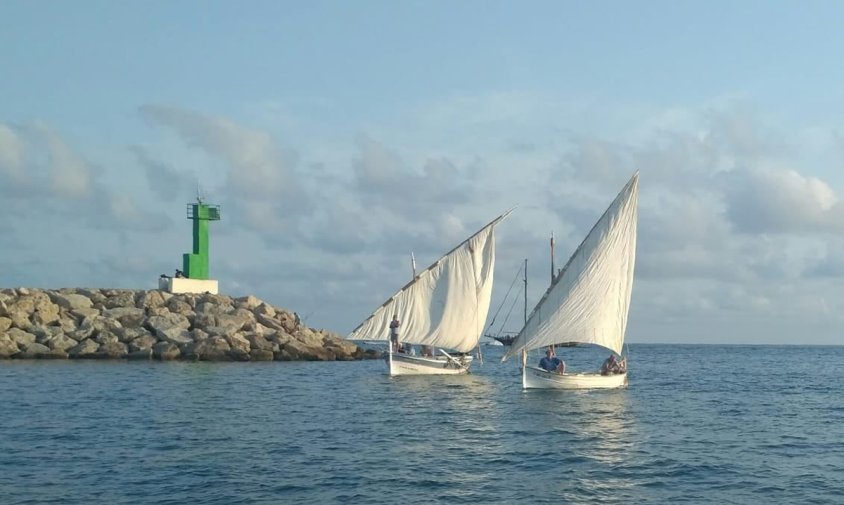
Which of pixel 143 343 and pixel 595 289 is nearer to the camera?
pixel 595 289

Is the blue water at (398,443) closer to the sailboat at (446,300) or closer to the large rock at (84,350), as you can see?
the sailboat at (446,300)

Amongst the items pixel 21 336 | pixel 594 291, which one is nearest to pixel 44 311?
pixel 21 336

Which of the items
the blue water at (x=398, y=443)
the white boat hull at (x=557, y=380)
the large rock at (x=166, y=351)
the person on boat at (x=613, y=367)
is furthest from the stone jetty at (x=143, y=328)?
the person on boat at (x=613, y=367)

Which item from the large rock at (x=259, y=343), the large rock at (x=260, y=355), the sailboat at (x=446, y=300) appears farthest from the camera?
the large rock at (x=259, y=343)

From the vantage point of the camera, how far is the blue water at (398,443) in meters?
21.3

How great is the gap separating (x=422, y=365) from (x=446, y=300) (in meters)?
5.15

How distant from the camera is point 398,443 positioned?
28.2 metres

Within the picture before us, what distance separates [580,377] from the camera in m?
45.7

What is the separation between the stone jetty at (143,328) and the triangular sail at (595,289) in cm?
2886

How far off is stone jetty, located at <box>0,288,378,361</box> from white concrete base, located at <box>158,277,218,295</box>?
224 centimetres

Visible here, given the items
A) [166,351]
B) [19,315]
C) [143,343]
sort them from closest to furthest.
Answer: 1. [166,351]
2. [143,343]
3. [19,315]

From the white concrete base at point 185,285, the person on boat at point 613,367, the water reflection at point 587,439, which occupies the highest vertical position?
the white concrete base at point 185,285

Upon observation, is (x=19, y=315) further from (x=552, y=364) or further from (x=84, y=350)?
(x=552, y=364)

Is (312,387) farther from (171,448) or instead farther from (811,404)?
(811,404)
